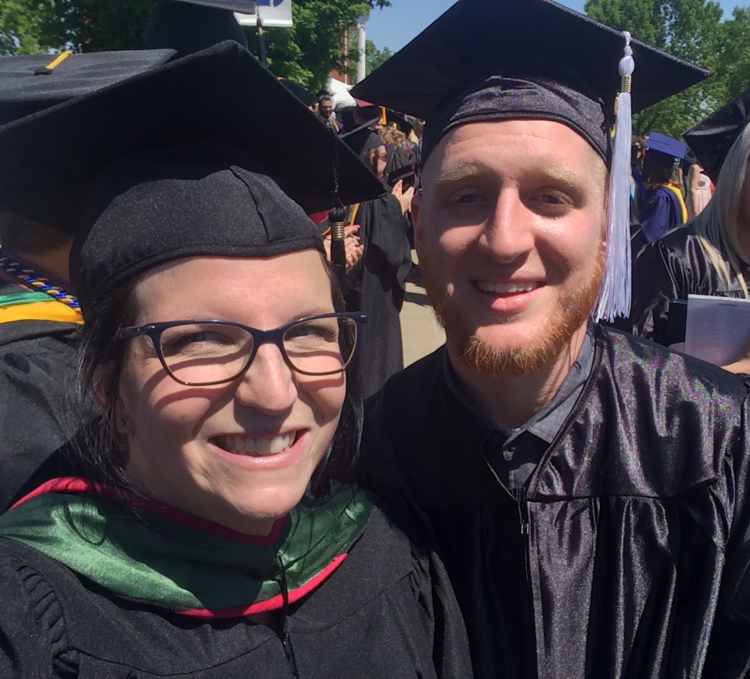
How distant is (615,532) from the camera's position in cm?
143

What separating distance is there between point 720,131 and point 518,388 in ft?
5.53

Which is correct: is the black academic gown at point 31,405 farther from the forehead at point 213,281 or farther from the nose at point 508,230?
the nose at point 508,230

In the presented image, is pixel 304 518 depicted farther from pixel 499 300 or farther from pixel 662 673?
pixel 662 673

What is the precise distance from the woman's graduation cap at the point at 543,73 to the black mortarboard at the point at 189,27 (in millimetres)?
1535

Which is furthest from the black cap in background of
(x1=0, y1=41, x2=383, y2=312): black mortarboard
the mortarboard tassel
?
the mortarboard tassel

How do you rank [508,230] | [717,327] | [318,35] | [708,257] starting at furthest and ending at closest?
1. [318,35]
2. [708,257]
3. [717,327]
4. [508,230]

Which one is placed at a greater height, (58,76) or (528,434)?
(58,76)

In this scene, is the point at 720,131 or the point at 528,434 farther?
the point at 720,131

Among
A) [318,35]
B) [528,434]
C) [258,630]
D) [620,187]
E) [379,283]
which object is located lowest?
[379,283]

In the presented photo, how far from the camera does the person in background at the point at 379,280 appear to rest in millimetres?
4715

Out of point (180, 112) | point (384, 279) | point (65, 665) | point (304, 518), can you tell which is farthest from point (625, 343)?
point (384, 279)

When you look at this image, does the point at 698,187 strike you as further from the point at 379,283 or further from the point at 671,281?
the point at 671,281

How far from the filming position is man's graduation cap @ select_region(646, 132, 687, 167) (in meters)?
5.78

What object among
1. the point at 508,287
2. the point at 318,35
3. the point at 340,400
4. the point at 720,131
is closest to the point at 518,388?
the point at 508,287
